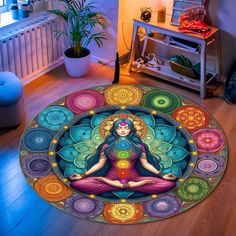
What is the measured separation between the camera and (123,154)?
9.61 feet

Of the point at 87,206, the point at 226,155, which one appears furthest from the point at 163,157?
the point at 87,206

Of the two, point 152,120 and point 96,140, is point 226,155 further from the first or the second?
point 96,140

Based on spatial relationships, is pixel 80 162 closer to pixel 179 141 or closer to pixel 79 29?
pixel 179 141

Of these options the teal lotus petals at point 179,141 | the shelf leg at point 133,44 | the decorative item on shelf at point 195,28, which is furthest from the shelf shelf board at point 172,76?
the teal lotus petals at point 179,141

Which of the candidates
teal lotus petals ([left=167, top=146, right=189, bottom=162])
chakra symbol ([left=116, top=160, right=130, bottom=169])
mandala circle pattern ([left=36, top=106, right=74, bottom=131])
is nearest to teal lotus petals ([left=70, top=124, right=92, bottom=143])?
mandala circle pattern ([left=36, top=106, right=74, bottom=131])

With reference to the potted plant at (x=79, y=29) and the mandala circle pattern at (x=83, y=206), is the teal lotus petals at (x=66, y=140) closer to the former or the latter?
the mandala circle pattern at (x=83, y=206)

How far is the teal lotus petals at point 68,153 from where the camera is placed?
9.57 ft

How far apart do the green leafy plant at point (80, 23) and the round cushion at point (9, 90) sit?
84cm

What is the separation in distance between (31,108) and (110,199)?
48.5 inches

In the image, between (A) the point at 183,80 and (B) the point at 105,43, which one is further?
(B) the point at 105,43

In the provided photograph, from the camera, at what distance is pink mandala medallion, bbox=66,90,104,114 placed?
11.3 ft

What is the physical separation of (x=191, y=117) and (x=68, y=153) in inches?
42.0

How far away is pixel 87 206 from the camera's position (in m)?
2.55

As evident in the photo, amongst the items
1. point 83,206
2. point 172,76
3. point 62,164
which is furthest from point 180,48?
point 83,206
